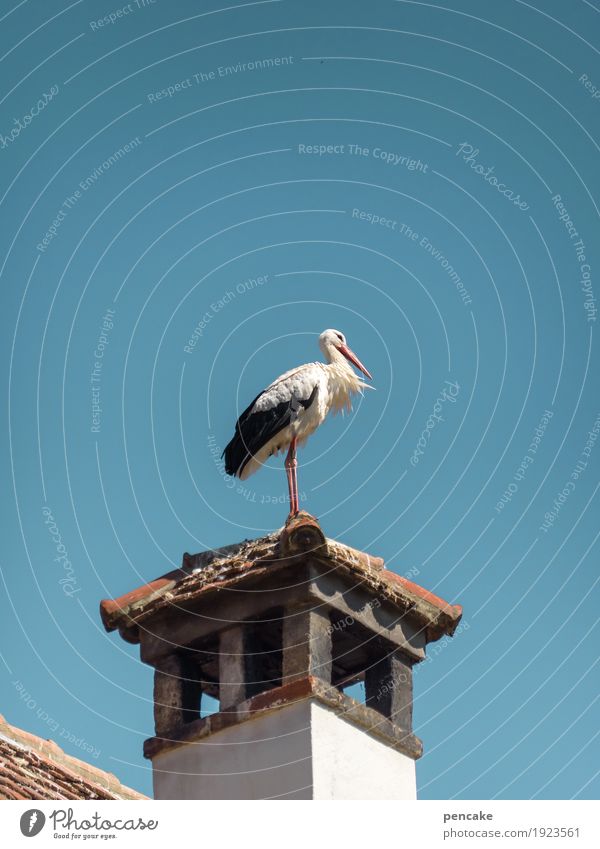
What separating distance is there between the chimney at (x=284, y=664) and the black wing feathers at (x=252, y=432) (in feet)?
7.75

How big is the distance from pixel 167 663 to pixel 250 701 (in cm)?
144

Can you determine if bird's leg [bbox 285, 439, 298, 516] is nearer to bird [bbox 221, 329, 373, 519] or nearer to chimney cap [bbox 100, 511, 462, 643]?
bird [bbox 221, 329, 373, 519]

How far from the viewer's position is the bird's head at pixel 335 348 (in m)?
27.4

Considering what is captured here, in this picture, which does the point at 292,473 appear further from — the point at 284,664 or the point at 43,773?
the point at 43,773

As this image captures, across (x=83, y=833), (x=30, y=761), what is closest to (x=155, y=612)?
(x=30, y=761)

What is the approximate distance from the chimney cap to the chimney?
0.01 meters

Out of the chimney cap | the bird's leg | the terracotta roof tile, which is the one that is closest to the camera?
the terracotta roof tile

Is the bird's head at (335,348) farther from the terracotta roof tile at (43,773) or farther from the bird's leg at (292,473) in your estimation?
the terracotta roof tile at (43,773)

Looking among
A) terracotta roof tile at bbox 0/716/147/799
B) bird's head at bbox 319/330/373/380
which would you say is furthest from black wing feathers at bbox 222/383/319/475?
terracotta roof tile at bbox 0/716/147/799

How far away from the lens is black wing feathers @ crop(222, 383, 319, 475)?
2527 cm

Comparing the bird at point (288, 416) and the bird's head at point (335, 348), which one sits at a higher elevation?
the bird's head at point (335, 348)

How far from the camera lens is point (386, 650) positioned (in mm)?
23203

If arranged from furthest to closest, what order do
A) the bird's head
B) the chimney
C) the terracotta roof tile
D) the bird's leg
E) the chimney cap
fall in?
the bird's head → the bird's leg → the chimney cap → the chimney → the terracotta roof tile

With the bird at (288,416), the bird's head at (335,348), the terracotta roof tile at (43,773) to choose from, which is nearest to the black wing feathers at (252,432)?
the bird at (288,416)
